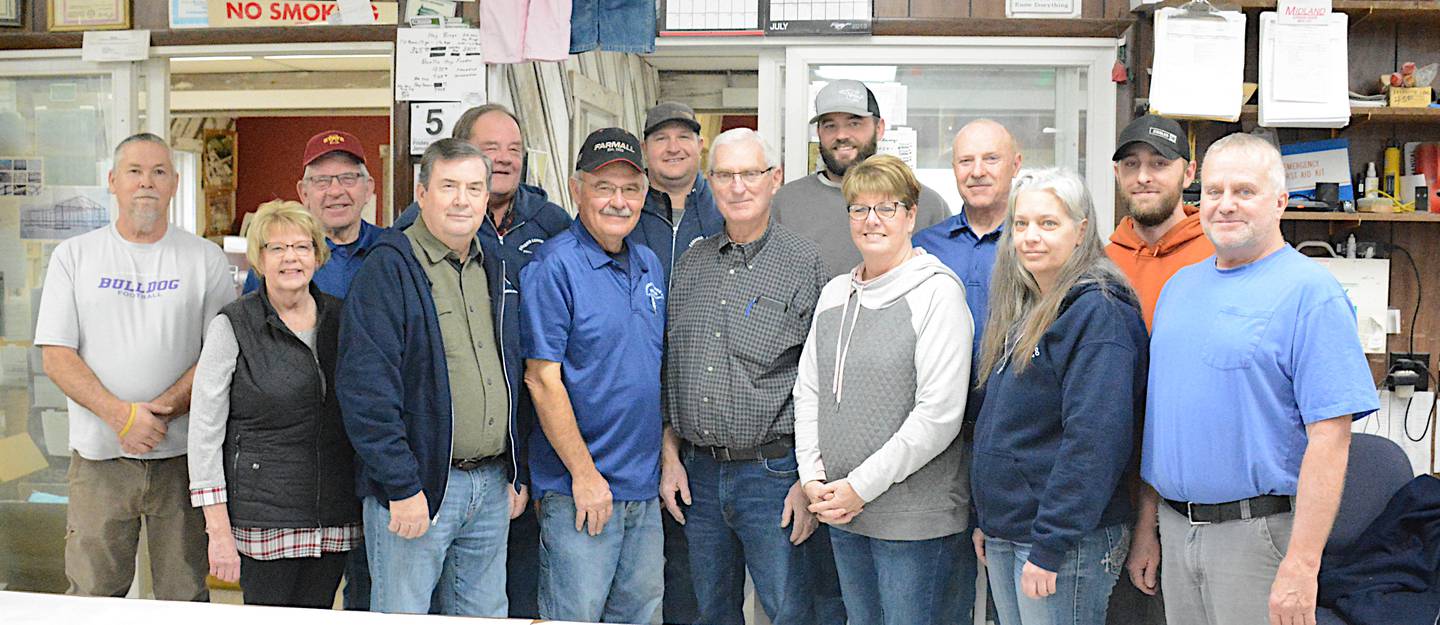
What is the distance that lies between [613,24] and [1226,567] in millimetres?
2495

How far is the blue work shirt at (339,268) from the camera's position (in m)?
3.18

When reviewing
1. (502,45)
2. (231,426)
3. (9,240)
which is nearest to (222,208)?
(9,240)

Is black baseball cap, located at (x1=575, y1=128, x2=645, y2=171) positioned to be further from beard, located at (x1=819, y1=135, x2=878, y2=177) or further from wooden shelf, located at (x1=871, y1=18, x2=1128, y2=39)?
wooden shelf, located at (x1=871, y1=18, x2=1128, y2=39)

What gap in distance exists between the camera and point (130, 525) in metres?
3.36

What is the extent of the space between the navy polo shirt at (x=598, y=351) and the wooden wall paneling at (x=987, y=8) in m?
2.02

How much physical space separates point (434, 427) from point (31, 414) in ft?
9.51

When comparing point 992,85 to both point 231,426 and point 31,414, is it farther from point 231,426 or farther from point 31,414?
point 31,414

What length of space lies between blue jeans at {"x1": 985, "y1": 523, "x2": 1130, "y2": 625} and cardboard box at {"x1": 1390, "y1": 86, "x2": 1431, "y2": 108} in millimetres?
2287

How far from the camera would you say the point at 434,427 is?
2.68 meters

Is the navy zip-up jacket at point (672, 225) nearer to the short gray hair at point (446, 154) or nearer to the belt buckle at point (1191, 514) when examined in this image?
the short gray hair at point (446, 154)

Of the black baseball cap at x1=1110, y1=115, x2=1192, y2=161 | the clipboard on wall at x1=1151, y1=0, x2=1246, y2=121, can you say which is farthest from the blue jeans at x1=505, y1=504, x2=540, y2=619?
the clipboard on wall at x1=1151, y1=0, x2=1246, y2=121

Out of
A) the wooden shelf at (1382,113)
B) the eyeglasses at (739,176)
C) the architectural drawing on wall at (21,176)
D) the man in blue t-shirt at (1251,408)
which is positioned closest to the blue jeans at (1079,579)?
the man in blue t-shirt at (1251,408)

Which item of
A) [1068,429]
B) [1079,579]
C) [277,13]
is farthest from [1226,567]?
[277,13]

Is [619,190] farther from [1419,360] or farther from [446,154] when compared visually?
[1419,360]
